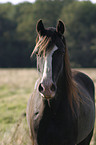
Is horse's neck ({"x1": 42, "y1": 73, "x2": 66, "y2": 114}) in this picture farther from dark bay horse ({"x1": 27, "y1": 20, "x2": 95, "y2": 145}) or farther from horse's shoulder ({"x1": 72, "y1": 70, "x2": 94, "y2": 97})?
horse's shoulder ({"x1": 72, "y1": 70, "x2": 94, "y2": 97})

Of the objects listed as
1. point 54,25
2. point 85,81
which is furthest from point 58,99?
point 54,25

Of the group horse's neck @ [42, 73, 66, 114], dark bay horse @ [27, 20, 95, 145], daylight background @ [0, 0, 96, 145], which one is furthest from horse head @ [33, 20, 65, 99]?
daylight background @ [0, 0, 96, 145]

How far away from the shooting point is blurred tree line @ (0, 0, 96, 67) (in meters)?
34.2

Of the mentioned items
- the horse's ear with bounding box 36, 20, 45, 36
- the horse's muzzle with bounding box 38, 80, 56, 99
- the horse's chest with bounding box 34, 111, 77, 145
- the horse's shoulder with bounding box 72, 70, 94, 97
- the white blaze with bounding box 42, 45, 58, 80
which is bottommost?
the horse's chest with bounding box 34, 111, 77, 145

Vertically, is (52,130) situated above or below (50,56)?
below

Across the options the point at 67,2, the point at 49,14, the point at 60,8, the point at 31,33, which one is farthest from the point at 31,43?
the point at 67,2

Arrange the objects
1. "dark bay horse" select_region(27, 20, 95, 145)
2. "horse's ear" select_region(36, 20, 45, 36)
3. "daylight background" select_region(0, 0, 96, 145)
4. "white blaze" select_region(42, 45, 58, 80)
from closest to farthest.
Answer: "white blaze" select_region(42, 45, 58, 80) < "dark bay horse" select_region(27, 20, 95, 145) < "horse's ear" select_region(36, 20, 45, 36) < "daylight background" select_region(0, 0, 96, 145)

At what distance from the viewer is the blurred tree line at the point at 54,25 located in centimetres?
3419

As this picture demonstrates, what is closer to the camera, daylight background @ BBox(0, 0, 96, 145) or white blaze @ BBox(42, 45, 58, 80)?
white blaze @ BBox(42, 45, 58, 80)

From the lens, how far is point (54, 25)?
36.1 m

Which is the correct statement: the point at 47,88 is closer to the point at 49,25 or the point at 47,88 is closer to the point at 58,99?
the point at 58,99

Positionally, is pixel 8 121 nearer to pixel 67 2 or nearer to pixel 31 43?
pixel 31 43

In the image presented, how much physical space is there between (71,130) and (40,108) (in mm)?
474

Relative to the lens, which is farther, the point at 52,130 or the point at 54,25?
the point at 54,25
